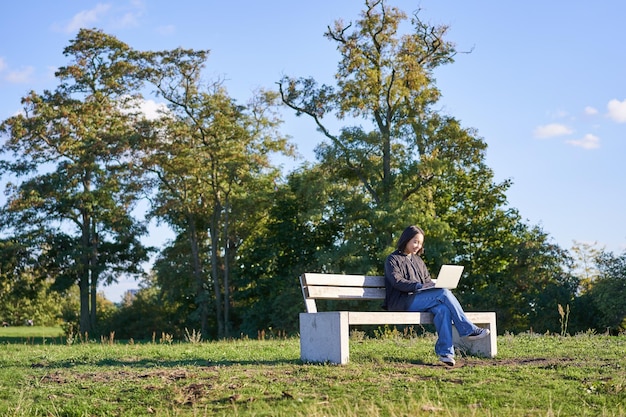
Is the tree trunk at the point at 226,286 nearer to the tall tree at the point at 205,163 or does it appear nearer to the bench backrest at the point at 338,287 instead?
the tall tree at the point at 205,163

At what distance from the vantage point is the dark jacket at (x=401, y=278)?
857 cm

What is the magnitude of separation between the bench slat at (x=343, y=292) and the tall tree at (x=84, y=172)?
29612mm

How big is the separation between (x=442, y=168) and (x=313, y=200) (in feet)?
17.8

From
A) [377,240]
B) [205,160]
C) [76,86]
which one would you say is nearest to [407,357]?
[377,240]

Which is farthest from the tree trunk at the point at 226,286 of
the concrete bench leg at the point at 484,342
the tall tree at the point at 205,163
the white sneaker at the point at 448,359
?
the white sneaker at the point at 448,359

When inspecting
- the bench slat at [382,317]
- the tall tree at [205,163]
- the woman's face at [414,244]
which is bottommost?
the bench slat at [382,317]

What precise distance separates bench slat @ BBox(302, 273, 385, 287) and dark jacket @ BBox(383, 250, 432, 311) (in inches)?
13.2

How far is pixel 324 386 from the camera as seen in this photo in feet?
21.1

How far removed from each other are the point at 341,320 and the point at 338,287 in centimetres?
98

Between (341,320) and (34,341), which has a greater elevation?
(341,320)

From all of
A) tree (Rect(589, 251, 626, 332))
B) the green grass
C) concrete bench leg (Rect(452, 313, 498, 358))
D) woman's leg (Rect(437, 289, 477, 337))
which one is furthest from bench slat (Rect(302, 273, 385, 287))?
tree (Rect(589, 251, 626, 332))

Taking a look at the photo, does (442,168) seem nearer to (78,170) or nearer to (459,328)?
(78,170)

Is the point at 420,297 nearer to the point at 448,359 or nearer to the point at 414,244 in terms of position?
the point at 414,244

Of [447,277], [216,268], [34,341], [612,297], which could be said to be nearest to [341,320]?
[447,277]
